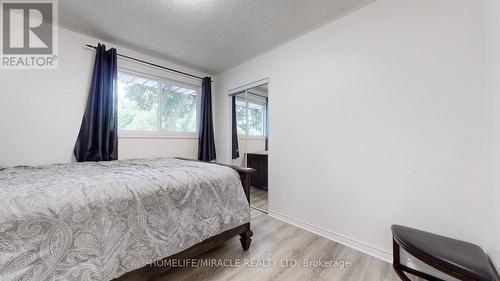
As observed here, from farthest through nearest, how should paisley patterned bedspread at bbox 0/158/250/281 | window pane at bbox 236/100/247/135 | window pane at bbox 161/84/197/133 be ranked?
window pane at bbox 236/100/247/135
window pane at bbox 161/84/197/133
paisley patterned bedspread at bbox 0/158/250/281

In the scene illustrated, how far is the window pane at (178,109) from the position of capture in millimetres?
3170

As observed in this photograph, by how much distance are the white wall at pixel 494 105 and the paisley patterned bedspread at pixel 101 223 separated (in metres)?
1.74

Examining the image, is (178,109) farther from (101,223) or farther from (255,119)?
(101,223)

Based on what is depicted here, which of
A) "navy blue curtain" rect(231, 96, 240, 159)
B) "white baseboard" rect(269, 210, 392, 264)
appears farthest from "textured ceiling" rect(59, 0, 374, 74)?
"white baseboard" rect(269, 210, 392, 264)

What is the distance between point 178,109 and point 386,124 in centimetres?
298

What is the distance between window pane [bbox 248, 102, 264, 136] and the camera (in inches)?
130

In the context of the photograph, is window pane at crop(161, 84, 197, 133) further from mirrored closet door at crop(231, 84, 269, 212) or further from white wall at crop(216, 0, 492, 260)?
white wall at crop(216, 0, 492, 260)

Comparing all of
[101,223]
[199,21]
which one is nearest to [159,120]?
[199,21]

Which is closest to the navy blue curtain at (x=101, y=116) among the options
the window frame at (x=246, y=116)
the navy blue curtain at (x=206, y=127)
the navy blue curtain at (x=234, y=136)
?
the navy blue curtain at (x=206, y=127)

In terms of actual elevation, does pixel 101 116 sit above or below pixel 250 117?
below

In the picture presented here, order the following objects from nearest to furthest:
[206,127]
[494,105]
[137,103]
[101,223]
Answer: [101,223]
[494,105]
[137,103]
[206,127]

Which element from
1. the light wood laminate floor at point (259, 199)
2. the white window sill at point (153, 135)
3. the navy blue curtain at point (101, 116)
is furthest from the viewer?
the light wood laminate floor at point (259, 199)

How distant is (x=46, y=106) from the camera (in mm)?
2143

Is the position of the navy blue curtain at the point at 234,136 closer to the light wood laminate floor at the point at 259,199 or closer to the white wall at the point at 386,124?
the light wood laminate floor at the point at 259,199
